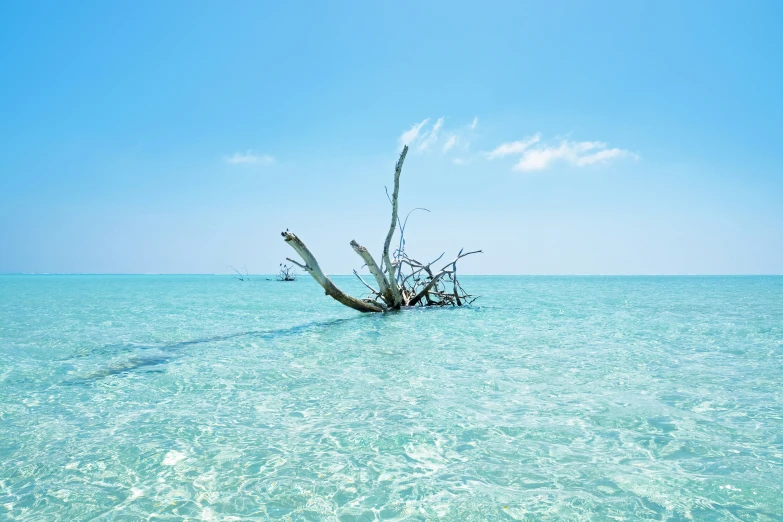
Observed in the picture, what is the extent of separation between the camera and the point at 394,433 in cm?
496

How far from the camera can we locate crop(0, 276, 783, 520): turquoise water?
3.53m

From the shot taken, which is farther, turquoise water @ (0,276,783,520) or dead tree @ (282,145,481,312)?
dead tree @ (282,145,481,312)

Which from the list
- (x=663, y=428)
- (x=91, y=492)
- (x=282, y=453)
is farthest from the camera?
(x=663, y=428)

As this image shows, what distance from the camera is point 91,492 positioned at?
12.1 feet

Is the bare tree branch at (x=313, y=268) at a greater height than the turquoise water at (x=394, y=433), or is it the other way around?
the bare tree branch at (x=313, y=268)

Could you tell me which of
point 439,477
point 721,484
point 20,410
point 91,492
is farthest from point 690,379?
point 20,410

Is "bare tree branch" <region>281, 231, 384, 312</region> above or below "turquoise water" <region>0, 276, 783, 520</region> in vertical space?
above

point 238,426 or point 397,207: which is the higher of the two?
point 397,207

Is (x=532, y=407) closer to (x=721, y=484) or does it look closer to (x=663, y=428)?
(x=663, y=428)

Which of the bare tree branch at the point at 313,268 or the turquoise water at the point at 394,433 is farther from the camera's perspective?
the bare tree branch at the point at 313,268

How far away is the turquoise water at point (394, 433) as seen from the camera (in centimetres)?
353

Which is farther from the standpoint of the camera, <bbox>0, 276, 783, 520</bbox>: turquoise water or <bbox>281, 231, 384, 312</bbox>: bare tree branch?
<bbox>281, 231, 384, 312</bbox>: bare tree branch

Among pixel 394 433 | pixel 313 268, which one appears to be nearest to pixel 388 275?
pixel 313 268

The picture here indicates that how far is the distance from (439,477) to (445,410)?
1844 millimetres
